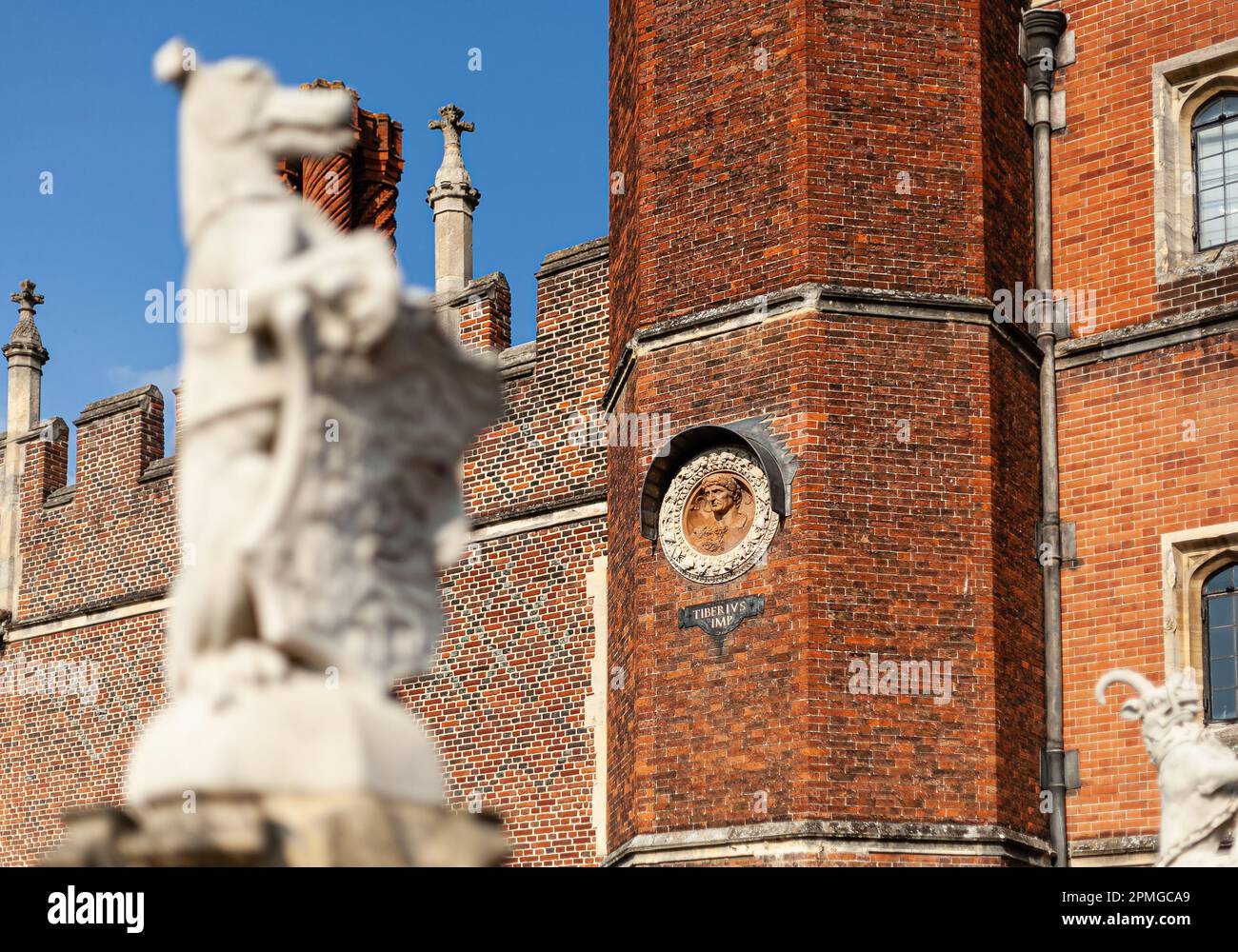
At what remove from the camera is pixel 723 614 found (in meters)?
13.0

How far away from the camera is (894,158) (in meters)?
13.4

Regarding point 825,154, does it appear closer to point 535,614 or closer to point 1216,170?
point 1216,170

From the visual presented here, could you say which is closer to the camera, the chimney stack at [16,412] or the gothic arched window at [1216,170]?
the gothic arched window at [1216,170]

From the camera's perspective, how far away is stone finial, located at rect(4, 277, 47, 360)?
23.2m

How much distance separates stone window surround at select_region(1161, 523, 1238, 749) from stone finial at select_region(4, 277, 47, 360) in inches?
571

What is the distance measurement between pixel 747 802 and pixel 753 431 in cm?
241

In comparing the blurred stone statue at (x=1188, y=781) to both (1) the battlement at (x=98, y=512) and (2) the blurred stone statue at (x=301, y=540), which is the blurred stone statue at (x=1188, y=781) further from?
(1) the battlement at (x=98, y=512)

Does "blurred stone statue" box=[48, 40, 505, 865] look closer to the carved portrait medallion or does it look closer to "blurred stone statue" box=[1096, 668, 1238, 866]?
"blurred stone statue" box=[1096, 668, 1238, 866]

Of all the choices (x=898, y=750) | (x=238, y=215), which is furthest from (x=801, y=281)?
(x=238, y=215)

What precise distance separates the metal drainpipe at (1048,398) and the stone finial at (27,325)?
13.1m

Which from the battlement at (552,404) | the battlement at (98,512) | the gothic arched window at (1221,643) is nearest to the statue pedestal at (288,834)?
the gothic arched window at (1221,643)

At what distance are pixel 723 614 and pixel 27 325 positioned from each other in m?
Result: 13.3

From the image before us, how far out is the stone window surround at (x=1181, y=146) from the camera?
13844 millimetres

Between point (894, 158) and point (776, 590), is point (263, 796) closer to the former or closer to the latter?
point (776, 590)
